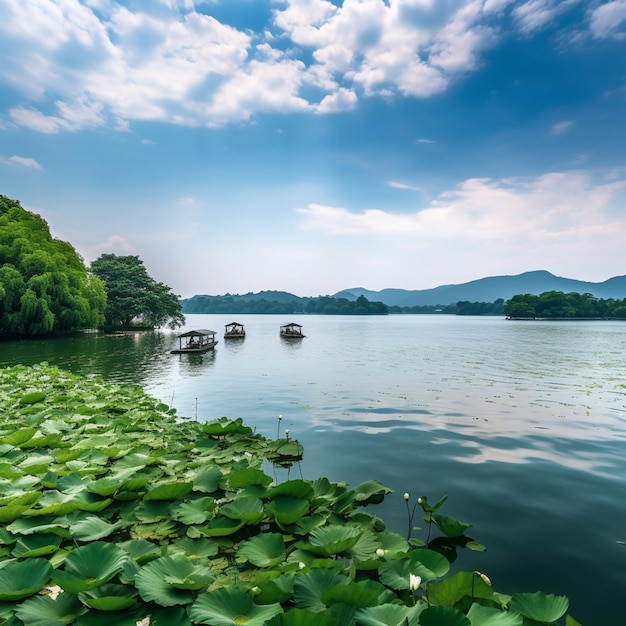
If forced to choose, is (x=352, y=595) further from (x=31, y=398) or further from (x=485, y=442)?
(x=31, y=398)

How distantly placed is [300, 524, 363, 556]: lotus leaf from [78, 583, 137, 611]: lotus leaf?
116cm

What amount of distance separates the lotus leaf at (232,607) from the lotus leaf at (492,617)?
1.00 m

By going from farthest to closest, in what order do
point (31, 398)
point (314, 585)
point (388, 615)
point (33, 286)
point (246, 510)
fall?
point (33, 286)
point (31, 398)
point (246, 510)
point (314, 585)
point (388, 615)

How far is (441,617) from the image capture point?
1882mm

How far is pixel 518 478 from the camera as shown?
6.20 metres

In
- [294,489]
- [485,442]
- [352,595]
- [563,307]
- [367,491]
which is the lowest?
[485,442]

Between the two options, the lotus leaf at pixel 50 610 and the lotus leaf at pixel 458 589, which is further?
the lotus leaf at pixel 458 589

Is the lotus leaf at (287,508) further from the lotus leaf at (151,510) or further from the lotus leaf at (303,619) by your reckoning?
the lotus leaf at (303,619)

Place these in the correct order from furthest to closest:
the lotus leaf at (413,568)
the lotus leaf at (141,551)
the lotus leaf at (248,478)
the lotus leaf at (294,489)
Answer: the lotus leaf at (248,478) → the lotus leaf at (294,489) → the lotus leaf at (141,551) → the lotus leaf at (413,568)

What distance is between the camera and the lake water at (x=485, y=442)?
398 centimetres

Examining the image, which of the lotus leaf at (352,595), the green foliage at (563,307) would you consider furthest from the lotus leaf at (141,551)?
the green foliage at (563,307)

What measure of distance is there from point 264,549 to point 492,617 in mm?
1583

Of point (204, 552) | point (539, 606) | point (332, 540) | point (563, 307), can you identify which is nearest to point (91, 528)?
point (204, 552)

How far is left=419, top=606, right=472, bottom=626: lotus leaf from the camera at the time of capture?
6.10ft
